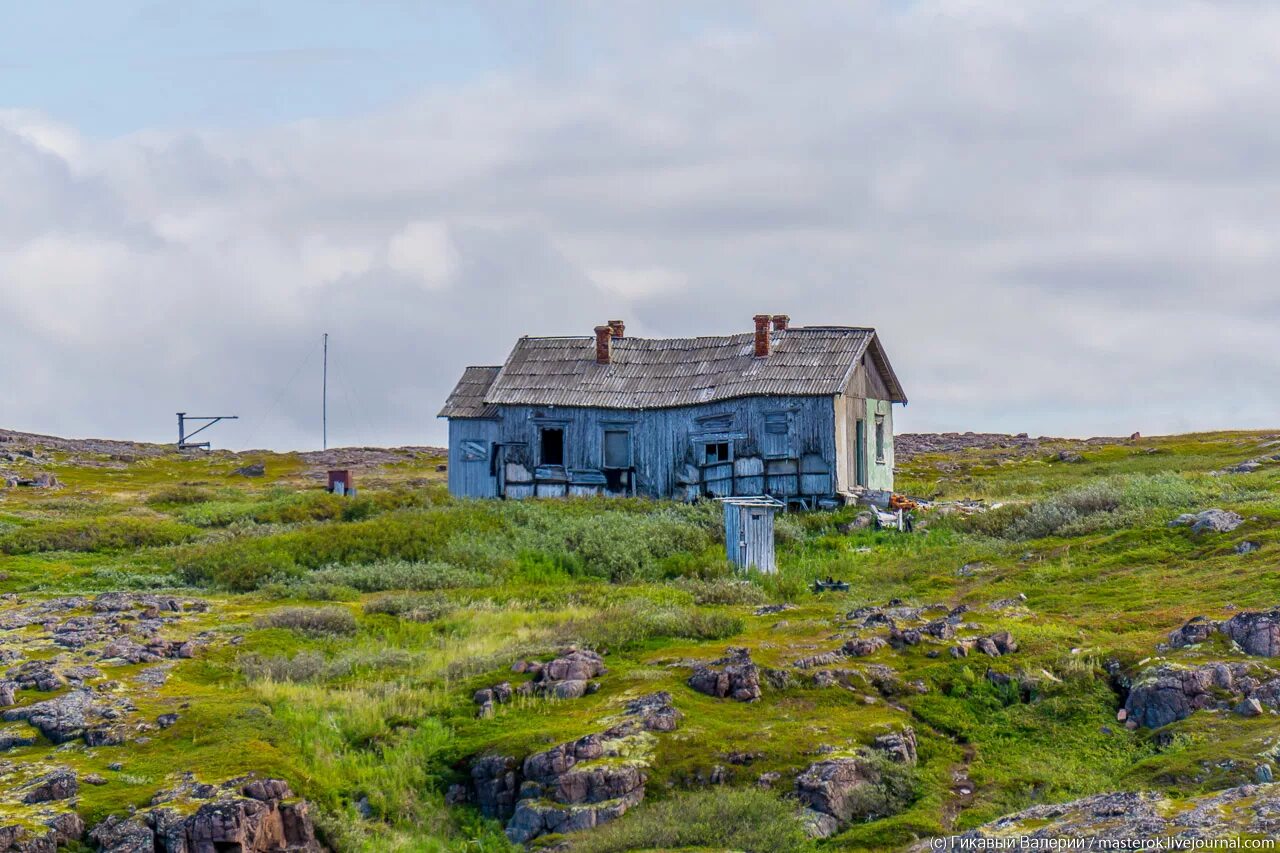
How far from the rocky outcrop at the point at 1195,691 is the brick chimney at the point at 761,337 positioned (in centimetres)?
2585

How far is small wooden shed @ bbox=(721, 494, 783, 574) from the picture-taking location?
32.2 m

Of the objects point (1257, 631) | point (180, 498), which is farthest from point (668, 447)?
point (1257, 631)

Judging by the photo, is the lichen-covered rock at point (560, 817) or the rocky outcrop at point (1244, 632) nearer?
the lichen-covered rock at point (560, 817)

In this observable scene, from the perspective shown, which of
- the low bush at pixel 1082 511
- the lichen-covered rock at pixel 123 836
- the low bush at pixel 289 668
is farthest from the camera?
the low bush at pixel 1082 511

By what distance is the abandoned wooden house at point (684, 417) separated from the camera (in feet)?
137

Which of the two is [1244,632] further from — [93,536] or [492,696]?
[93,536]

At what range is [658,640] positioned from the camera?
22656mm

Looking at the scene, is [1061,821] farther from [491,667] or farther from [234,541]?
[234,541]

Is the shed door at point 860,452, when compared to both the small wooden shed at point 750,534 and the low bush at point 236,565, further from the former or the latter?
the low bush at point 236,565

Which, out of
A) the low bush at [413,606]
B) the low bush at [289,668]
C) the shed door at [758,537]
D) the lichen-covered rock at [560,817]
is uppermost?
the shed door at [758,537]

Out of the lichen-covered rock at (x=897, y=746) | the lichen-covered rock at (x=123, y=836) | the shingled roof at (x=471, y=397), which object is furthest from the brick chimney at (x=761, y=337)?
the lichen-covered rock at (x=123, y=836)

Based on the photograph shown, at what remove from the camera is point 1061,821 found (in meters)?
13.0

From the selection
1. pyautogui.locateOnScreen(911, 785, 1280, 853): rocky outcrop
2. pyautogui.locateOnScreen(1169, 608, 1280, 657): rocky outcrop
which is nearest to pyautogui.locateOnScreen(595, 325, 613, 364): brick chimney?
pyautogui.locateOnScreen(1169, 608, 1280, 657): rocky outcrop

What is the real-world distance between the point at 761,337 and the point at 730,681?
25.2 m
